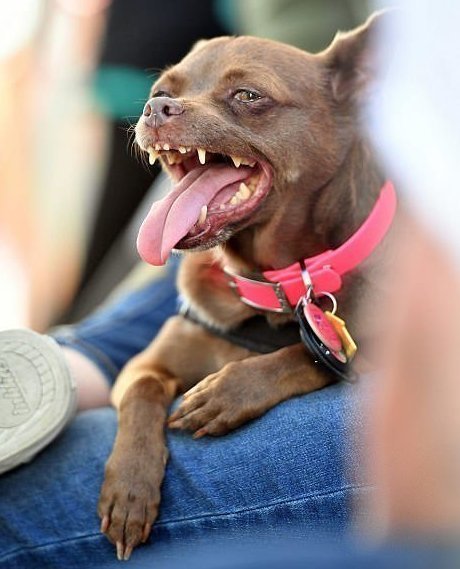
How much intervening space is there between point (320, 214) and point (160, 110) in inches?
17.3

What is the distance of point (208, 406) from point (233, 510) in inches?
8.9

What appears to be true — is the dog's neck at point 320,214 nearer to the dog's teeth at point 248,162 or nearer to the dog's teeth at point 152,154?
the dog's teeth at point 248,162

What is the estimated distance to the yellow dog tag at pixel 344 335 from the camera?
67.8 inches

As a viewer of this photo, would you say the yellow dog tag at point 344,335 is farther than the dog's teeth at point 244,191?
No

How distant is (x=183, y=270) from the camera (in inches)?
85.9

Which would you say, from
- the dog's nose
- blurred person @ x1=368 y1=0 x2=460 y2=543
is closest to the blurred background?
the dog's nose

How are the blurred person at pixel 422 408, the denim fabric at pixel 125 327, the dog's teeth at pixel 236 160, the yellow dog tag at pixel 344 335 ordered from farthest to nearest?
the denim fabric at pixel 125 327, the dog's teeth at pixel 236 160, the yellow dog tag at pixel 344 335, the blurred person at pixel 422 408

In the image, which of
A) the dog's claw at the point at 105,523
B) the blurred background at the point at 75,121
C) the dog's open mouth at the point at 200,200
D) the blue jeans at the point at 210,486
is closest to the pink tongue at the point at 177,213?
the dog's open mouth at the point at 200,200

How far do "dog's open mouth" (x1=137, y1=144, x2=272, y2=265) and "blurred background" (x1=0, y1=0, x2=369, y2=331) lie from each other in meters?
1.35

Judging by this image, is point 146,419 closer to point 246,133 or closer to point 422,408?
point 246,133

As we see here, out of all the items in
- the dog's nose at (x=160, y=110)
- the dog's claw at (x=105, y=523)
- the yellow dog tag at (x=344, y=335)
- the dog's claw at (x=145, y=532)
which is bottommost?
the dog's claw at (x=105, y=523)

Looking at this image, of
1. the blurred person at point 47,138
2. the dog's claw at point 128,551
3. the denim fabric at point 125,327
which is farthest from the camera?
the blurred person at point 47,138

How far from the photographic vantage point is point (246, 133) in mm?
1850

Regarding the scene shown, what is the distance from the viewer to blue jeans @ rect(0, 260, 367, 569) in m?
1.50
